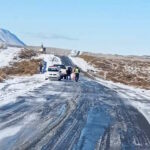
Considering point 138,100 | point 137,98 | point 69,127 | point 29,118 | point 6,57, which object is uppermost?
point 69,127

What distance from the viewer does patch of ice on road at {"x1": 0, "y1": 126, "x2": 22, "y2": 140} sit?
43.3 ft

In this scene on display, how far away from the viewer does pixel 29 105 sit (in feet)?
73.3

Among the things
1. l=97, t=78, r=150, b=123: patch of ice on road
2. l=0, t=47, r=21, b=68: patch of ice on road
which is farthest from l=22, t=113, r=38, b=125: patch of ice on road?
l=0, t=47, r=21, b=68: patch of ice on road

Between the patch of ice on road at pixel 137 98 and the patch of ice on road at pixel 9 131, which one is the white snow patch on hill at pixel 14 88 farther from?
the patch of ice on road at pixel 9 131

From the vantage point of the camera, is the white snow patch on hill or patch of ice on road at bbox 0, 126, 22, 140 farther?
the white snow patch on hill

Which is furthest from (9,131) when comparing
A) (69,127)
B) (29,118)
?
(29,118)

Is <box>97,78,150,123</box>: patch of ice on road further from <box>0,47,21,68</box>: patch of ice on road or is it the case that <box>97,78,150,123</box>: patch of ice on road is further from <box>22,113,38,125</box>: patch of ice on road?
<box>0,47,21,68</box>: patch of ice on road

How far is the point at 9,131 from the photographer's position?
13906mm

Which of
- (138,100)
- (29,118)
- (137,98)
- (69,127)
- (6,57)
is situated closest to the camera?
(69,127)

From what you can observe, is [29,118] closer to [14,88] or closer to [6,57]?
[14,88]

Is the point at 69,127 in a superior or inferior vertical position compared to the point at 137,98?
superior

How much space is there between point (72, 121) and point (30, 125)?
2229 mm

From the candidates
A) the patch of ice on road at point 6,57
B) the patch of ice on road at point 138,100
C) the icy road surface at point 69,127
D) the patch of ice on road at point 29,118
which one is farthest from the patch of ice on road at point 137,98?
the patch of ice on road at point 6,57

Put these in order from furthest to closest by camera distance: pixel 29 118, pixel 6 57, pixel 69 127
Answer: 1. pixel 6 57
2. pixel 29 118
3. pixel 69 127
